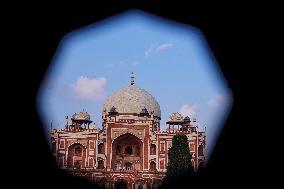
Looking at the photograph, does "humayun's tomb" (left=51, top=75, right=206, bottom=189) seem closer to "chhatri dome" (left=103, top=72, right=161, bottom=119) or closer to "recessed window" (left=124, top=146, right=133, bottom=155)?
"recessed window" (left=124, top=146, right=133, bottom=155)

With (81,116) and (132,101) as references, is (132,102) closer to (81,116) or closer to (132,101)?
(132,101)

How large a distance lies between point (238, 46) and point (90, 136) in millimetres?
30839

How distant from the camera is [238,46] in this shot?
275 cm

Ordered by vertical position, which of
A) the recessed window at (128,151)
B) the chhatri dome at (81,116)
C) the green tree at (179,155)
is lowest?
the green tree at (179,155)

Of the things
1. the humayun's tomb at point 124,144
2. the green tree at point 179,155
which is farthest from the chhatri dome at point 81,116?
the green tree at point 179,155

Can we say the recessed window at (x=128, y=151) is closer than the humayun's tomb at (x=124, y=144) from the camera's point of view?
No

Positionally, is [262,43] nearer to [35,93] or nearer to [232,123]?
[232,123]

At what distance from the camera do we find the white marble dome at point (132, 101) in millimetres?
37344

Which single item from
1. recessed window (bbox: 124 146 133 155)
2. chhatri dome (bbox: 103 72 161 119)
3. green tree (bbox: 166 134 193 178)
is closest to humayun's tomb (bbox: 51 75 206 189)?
recessed window (bbox: 124 146 133 155)

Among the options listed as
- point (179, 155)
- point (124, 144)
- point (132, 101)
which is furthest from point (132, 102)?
point (179, 155)

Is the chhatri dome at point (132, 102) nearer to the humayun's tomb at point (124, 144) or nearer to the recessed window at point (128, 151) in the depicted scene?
the humayun's tomb at point (124, 144)

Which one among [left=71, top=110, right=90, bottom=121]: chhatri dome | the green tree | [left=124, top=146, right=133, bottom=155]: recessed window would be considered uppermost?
[left=71, top=110, right=90, bottom=121]: chhatri dome

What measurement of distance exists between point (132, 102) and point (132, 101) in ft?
0.43

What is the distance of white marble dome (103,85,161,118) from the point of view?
37344 millimetres
